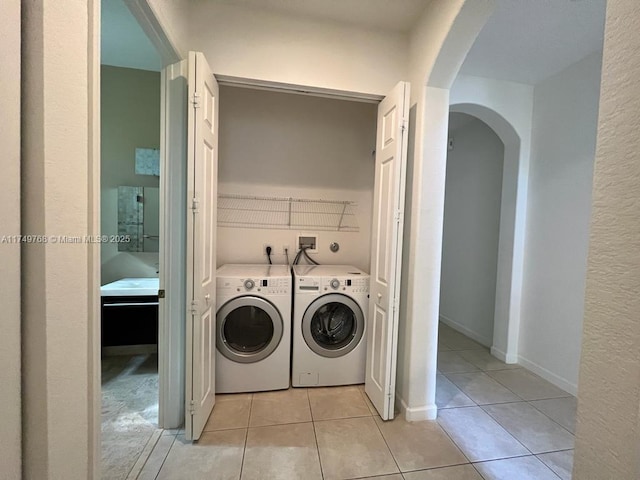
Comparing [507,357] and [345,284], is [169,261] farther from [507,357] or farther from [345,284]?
[507,357]

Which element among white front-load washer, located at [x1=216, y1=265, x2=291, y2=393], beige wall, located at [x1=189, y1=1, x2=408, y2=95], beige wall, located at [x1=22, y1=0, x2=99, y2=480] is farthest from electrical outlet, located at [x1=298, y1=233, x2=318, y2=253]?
beige wall, located at [x1=22, y1=0, x2=99, y2=480]

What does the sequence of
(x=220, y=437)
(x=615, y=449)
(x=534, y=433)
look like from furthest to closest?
1. (x=534, y=433)
2. (x=220, y=437)
3. (x=615, y=449)

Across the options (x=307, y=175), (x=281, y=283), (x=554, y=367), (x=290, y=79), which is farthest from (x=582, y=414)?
(x=307, y=175)

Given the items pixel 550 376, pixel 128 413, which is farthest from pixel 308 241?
pixel 550 376

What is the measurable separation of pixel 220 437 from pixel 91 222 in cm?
150

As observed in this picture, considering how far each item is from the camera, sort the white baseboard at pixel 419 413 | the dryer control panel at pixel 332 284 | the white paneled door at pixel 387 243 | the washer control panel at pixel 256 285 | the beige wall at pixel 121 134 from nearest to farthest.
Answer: the white paneled door at pixel 387 243, the white baseboard at pixel 419 413, the washer control panel at pixel 256 285, the dryer control panel at pixel 332 284, the beige wall at pixel 121 134

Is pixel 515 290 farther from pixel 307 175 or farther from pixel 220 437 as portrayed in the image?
pixel 220 437

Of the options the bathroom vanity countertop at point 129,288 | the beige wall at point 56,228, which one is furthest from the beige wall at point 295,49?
the bathroom vanity countertop at point 129,288

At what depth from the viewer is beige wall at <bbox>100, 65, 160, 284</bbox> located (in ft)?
8.25

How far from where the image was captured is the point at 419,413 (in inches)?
72.9

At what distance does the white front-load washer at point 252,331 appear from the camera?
201cm

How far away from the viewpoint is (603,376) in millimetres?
627

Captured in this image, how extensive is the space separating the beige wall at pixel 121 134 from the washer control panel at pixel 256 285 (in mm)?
1325

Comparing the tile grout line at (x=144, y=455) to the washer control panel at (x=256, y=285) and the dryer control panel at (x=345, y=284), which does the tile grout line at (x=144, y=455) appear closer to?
the washer control panel at (x=256, y=285)
